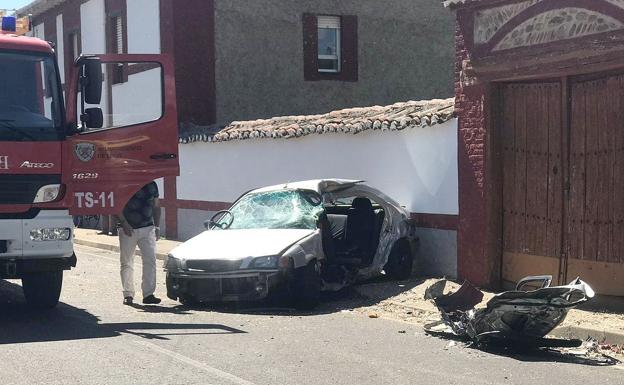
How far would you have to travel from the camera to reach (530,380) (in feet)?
23.1

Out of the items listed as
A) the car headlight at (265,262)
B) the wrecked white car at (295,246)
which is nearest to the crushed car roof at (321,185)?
the wrecked white car at (295,246)

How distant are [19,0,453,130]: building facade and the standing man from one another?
9656mm

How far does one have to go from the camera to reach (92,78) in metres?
9.05

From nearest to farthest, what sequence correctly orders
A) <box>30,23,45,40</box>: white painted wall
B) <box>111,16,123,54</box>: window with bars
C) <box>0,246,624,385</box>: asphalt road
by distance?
1. <box>0,246,624,385</box>: asphalt road
2. <box>111,16,123,54</box>: window with bars
3. <box>30,23,45,40</box>: white painted wall

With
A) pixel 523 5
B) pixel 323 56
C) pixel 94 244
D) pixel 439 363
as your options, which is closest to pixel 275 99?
pixel 323 56

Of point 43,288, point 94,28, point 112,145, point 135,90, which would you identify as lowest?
point 43,288

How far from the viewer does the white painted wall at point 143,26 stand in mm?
20938

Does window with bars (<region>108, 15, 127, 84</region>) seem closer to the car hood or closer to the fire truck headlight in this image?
the car hood

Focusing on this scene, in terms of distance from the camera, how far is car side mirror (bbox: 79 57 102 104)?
9047 mm

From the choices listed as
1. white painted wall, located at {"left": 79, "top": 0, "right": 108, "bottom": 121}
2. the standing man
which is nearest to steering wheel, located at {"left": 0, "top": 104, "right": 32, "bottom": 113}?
the standing man

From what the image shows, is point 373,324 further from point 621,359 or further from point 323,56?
point 323,56

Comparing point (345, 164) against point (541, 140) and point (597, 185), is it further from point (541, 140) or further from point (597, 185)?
point (597, 185)

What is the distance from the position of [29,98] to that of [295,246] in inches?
133

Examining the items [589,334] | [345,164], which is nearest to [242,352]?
[589,334]
